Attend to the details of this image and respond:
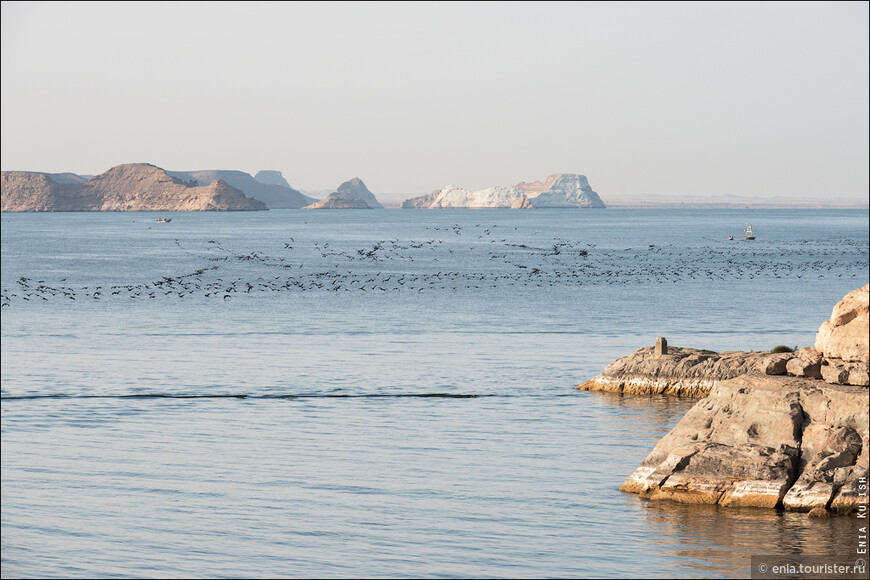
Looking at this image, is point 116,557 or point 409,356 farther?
point 409,356

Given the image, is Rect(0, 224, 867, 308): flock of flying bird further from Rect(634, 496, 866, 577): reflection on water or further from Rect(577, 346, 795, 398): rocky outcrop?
Rect(634, 496, 866, 577): reflection on water

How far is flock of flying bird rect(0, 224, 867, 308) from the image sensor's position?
95125mm

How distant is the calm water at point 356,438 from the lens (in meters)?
21.4

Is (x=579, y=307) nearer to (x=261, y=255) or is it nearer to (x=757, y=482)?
(x=757, y=482)

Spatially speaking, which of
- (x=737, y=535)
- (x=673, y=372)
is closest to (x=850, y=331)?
(x=737, y=535)

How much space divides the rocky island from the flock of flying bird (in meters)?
65.6

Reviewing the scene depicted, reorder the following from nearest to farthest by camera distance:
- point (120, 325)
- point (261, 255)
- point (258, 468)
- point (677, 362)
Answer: point (258, 468)
point (677, 362)
point (120, 325)
point (261, 255)

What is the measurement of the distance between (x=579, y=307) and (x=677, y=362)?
→ 1520 inches

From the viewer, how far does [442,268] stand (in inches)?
4823

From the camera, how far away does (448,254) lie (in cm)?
15388

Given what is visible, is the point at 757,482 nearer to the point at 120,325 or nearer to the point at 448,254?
the point at 120,325

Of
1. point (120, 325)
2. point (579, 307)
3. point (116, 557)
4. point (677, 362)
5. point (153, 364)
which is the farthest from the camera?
point (579, 307)

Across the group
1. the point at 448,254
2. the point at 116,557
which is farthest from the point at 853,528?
the point at 448,254

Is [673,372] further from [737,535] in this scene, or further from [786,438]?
[737,535]
